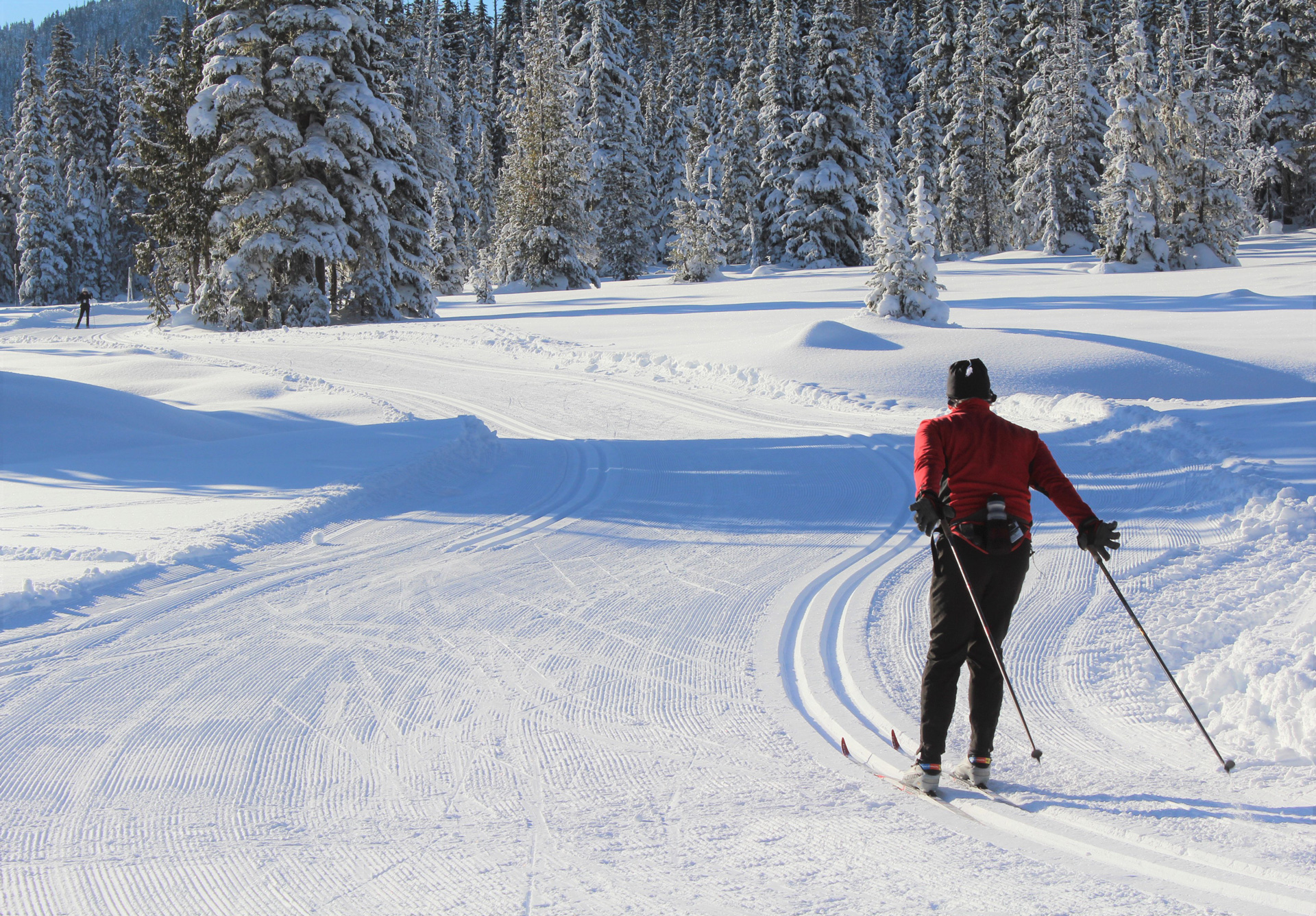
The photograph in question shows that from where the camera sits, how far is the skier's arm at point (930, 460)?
3.73m

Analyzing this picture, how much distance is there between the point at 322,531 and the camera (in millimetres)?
7883

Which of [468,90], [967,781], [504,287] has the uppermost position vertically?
[468,90]

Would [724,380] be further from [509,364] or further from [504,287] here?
[504,287]

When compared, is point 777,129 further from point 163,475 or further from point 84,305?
point 163,475

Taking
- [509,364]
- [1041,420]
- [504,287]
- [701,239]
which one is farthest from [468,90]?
[1041,420]

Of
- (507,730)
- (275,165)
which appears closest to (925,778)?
(507,730)

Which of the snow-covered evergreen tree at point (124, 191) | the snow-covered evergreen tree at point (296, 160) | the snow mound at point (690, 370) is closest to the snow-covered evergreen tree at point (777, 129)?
the snow-covered evergreen tree at point (296, 160)

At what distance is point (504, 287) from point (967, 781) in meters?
39.5

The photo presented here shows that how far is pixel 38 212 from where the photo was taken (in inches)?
2194

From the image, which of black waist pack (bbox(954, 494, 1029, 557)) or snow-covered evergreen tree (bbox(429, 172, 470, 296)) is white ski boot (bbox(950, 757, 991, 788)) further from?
snow-covered evergreen tree (bbox(429, 172, 470, 296))

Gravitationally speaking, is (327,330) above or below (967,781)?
above

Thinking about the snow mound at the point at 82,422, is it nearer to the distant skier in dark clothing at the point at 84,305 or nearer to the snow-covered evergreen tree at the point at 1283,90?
the distant skier in dark clothing at the point at 84,305

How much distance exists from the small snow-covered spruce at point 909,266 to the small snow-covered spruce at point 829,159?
22390 millimetres

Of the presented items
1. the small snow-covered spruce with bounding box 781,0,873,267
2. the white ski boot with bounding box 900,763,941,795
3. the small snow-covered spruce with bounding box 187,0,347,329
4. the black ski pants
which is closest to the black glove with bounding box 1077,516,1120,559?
the black ski pants
